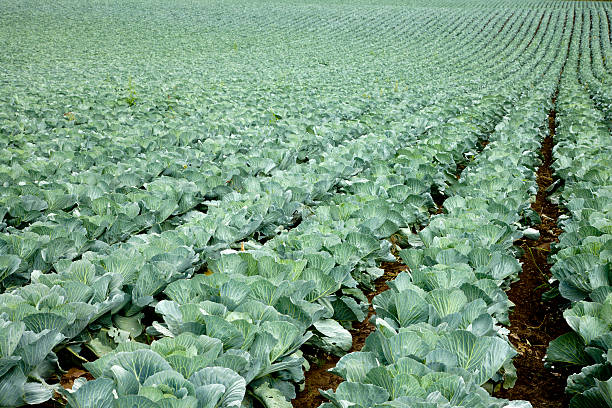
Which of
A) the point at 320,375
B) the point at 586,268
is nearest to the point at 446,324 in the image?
the point at 320,375

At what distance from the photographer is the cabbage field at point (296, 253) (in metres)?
1.88

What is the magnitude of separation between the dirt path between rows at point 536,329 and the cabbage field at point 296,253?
0.05 ft

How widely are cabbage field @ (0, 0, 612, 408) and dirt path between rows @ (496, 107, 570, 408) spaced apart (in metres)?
0.01

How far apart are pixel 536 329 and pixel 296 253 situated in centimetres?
155

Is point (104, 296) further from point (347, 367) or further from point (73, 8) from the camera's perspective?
point (73, 8)

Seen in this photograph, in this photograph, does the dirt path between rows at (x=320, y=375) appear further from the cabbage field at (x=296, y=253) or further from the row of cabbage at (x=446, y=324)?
the row of cabbage at (x=446, y=324)

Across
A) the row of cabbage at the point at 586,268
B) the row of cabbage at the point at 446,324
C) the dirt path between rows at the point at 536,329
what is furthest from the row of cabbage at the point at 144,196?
the row of cabbage at the point at 586,268

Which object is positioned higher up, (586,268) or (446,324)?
(446,324)

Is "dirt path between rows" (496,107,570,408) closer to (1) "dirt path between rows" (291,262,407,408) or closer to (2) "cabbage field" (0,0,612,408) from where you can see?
(2) "cabbage field" (0,0,612,408)

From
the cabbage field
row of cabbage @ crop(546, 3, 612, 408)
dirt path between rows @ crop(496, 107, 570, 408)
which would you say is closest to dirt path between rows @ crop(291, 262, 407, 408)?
the cabbage field

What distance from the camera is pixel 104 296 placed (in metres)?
2.36

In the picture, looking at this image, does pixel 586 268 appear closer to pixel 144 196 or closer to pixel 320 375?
pixel 320 375

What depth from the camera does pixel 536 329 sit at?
2.98 m

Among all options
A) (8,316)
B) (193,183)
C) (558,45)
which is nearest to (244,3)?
(558,45)
